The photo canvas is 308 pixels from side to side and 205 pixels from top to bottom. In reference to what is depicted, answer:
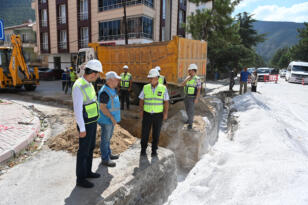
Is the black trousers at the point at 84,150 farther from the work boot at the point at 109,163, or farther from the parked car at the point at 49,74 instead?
the parked car at the point at 49,74

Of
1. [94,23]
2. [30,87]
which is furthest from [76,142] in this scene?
[94,23]

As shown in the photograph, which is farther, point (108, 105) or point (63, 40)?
point (63, 40)

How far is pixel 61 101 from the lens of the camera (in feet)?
33.9

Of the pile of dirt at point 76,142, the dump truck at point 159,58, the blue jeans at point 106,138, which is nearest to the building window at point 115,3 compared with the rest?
the dump truck at point 159,58

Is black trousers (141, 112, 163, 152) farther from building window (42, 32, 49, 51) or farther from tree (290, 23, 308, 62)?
tree (290, 23, 308, 62)

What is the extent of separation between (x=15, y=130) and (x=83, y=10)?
77.2 feet

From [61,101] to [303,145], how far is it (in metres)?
9.91

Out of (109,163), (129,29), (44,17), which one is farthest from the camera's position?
(44,17)

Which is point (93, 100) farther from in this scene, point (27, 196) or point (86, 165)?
point (27, 196)

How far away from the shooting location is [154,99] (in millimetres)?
4059

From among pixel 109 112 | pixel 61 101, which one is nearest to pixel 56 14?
pixel 61 101

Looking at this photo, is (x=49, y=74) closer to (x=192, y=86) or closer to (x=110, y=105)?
(x=192, y=86)

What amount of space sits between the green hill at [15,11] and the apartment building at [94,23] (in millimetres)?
51743

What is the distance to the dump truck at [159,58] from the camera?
26.3ft
